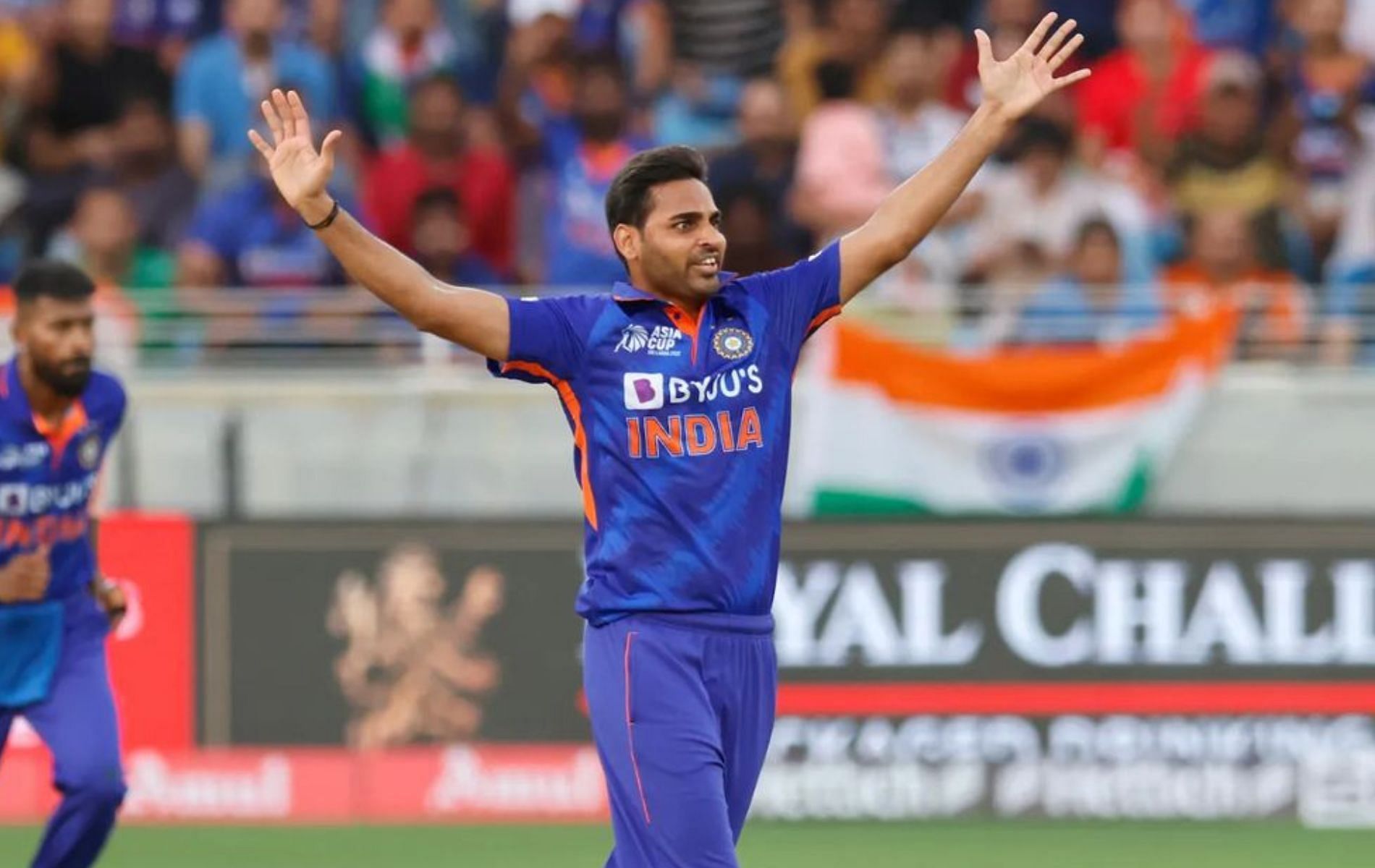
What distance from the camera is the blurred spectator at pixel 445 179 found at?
1586cm

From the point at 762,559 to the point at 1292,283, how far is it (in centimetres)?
817

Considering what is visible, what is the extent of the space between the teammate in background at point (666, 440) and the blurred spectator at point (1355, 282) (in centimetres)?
743

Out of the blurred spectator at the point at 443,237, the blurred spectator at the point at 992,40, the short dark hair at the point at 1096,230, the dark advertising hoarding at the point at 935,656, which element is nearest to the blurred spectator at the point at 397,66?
the blurred spectator at the point at 443,237

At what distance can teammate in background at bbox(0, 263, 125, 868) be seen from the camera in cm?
998

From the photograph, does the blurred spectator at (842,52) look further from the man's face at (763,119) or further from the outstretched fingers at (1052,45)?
the outstretched fingers at (1052,45)

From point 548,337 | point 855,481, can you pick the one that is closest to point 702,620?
point 548,337

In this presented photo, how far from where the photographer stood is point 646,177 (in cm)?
750

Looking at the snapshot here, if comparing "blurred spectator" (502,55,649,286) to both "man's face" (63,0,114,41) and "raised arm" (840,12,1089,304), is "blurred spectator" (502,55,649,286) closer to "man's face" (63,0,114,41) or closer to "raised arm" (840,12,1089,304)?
"man's face" (63,0,114,41)

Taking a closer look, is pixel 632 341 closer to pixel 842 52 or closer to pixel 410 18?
pixel 842 52

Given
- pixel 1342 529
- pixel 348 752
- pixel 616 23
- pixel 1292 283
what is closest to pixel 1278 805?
pixel 1342 529

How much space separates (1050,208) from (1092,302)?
0.78m

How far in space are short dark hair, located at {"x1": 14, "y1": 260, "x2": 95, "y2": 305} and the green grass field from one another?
3.22 m

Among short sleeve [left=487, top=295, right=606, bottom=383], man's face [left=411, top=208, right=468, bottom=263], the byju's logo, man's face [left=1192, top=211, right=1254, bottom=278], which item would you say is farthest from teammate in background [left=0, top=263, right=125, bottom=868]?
man's face [left=1192, top=211, right=1254, bottom=278]

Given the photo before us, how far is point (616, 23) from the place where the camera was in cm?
1673
